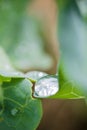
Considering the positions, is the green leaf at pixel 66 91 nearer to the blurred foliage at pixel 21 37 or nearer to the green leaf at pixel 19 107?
the green leaf at pixel 19 107

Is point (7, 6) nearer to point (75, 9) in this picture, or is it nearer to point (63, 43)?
point (75, 9)

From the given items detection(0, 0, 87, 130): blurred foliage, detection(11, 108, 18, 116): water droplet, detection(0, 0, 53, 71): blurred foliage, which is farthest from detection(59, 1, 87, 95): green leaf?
detection(0, 0, 53, 71): blurred foliage

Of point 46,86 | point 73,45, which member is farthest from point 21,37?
point 46,86

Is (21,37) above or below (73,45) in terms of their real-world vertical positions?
above

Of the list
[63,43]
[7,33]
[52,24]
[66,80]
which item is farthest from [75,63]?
[52,24]

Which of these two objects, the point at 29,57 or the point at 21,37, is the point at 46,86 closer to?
the point at 29,57
